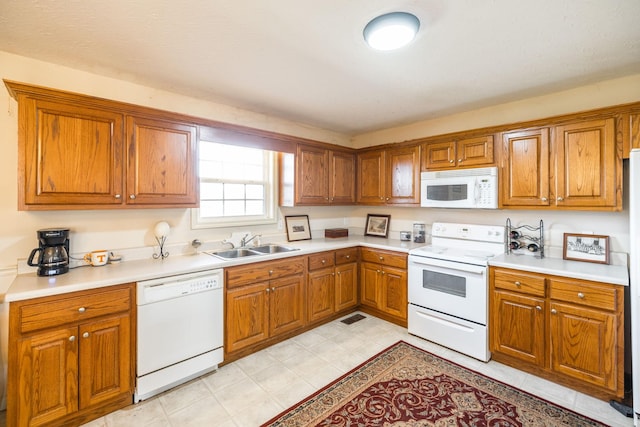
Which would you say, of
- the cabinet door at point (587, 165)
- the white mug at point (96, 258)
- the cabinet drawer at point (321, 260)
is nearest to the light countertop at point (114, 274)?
the white mug at point (96, 258)

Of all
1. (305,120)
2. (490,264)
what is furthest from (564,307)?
(305,120)

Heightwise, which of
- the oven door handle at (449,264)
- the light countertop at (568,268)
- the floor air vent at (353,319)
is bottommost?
the floor air vent at (353,319)

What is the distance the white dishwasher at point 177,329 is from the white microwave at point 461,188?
242cm

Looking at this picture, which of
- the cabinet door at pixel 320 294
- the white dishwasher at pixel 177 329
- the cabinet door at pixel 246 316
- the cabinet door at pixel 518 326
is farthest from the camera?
the cabinet door at pixel 320 294

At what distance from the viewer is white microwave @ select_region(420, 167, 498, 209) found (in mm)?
2785

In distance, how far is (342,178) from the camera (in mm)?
3914

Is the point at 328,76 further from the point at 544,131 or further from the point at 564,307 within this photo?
the point at 564,307

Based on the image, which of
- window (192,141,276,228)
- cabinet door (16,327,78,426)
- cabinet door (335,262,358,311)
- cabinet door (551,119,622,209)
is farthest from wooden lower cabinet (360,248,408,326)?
cabinet door (16,327,78,426)

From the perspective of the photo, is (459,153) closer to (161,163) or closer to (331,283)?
(331,283)

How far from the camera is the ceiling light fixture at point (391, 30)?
1.56 meters

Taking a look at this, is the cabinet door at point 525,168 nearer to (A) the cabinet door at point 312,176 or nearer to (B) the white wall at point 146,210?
(B) the white wall at point 146,210

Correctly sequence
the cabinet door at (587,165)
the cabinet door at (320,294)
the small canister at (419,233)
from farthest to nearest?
the small canister at (419,233) → the cabinet door at (320,294) → the cabinet door at (587,165)

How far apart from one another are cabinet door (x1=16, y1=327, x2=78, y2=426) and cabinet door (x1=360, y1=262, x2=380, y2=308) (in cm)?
279

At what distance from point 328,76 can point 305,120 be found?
131cm
